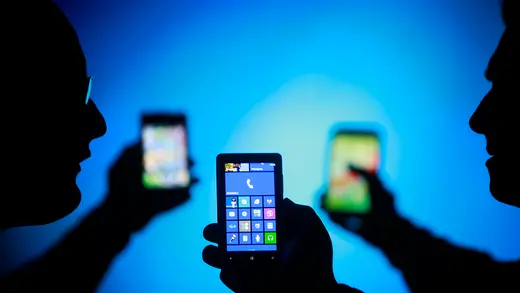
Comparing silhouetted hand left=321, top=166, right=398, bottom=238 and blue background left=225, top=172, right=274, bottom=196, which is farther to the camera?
silhouetted hand left=321, top=166, right=398, bottom=238

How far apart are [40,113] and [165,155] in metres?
0.31

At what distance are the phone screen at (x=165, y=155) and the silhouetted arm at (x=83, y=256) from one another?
0.16 m

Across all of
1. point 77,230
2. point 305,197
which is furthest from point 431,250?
point 77,230

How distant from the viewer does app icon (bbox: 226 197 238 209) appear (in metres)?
0.77

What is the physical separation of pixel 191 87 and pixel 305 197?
0.40 metres

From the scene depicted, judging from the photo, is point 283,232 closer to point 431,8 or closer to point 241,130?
point 241,130

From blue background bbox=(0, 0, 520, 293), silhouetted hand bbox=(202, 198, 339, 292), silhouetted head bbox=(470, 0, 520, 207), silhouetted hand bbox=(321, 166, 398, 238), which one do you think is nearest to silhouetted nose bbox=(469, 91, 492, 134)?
silhouetted head bbox=(470, 0, 520, 207)

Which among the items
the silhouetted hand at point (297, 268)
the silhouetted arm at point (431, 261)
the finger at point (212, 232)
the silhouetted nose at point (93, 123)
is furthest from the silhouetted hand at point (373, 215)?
the silhouetted nose at point (93, 123)

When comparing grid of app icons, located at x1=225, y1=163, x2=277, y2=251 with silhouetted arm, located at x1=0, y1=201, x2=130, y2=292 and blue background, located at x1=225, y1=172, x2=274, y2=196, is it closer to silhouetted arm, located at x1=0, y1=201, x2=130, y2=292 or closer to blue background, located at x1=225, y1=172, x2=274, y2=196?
blue background, located at x1=225, y1=172, x2=274, y2=196

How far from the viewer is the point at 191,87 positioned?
936 mm

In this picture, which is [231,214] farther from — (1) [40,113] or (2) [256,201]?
(1) [40,113]

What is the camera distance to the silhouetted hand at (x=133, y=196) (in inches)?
36.8

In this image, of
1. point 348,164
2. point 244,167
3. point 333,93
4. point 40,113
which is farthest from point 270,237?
point 40,113

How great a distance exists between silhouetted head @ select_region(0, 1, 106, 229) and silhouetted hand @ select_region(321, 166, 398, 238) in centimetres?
59
